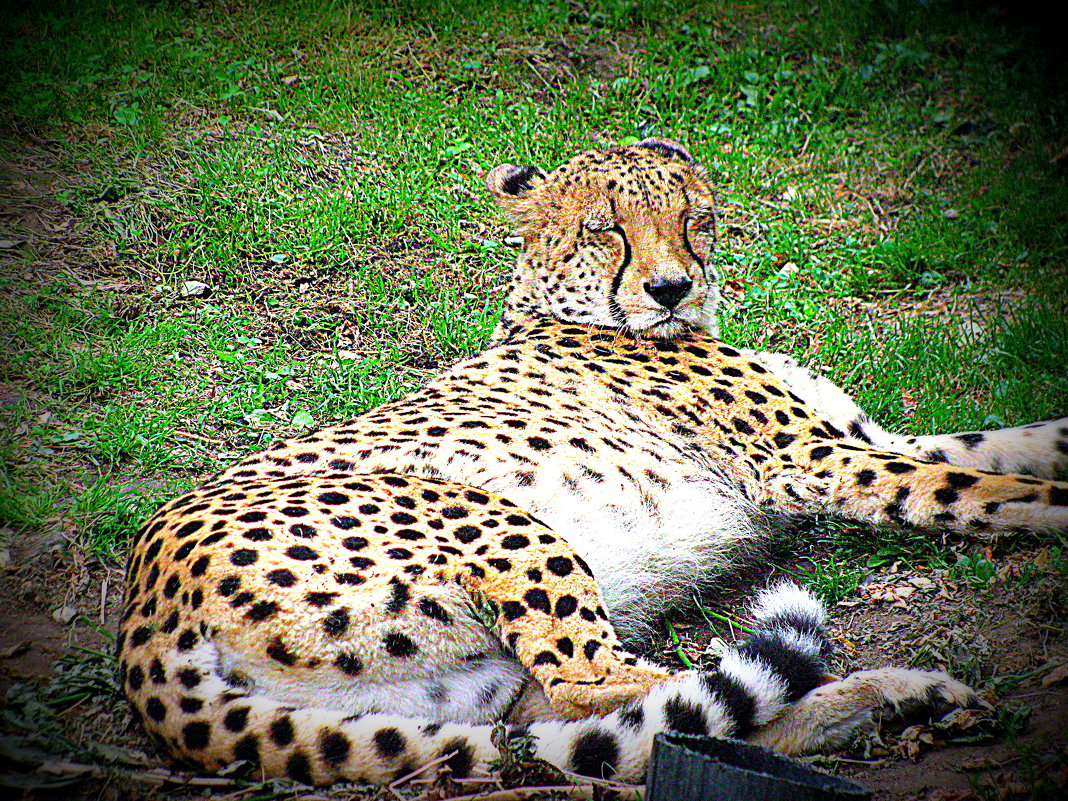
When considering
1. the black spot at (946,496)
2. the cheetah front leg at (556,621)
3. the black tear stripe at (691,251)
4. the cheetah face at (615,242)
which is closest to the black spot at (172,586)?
the cheetah front leg at (556,621)

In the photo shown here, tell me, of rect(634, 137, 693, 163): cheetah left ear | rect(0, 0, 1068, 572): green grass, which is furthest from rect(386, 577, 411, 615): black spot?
rect(634, 137, 693, 163): cheetah left ear

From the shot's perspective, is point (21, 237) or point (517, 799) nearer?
point (517, 799)

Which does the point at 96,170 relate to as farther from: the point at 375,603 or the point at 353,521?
the point at 375,603

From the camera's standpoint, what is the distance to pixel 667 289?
128 inches

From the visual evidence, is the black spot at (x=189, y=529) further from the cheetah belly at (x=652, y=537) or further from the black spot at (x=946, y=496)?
the black spot at (x=946, y=496)

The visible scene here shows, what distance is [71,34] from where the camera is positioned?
398 cm

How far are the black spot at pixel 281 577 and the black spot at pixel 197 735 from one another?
35cm

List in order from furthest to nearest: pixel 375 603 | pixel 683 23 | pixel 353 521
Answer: pixel 683 23, pixel 353 521, pixel 375 603

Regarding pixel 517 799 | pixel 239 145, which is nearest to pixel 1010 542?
pixel 517 799

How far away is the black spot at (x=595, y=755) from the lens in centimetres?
198

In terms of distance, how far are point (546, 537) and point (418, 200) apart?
2.49 meters

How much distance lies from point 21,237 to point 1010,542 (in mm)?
3805

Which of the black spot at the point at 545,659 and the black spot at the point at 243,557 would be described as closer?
the black spot at the point at 243,557

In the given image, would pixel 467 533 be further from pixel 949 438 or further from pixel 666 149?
pixel 666 149
